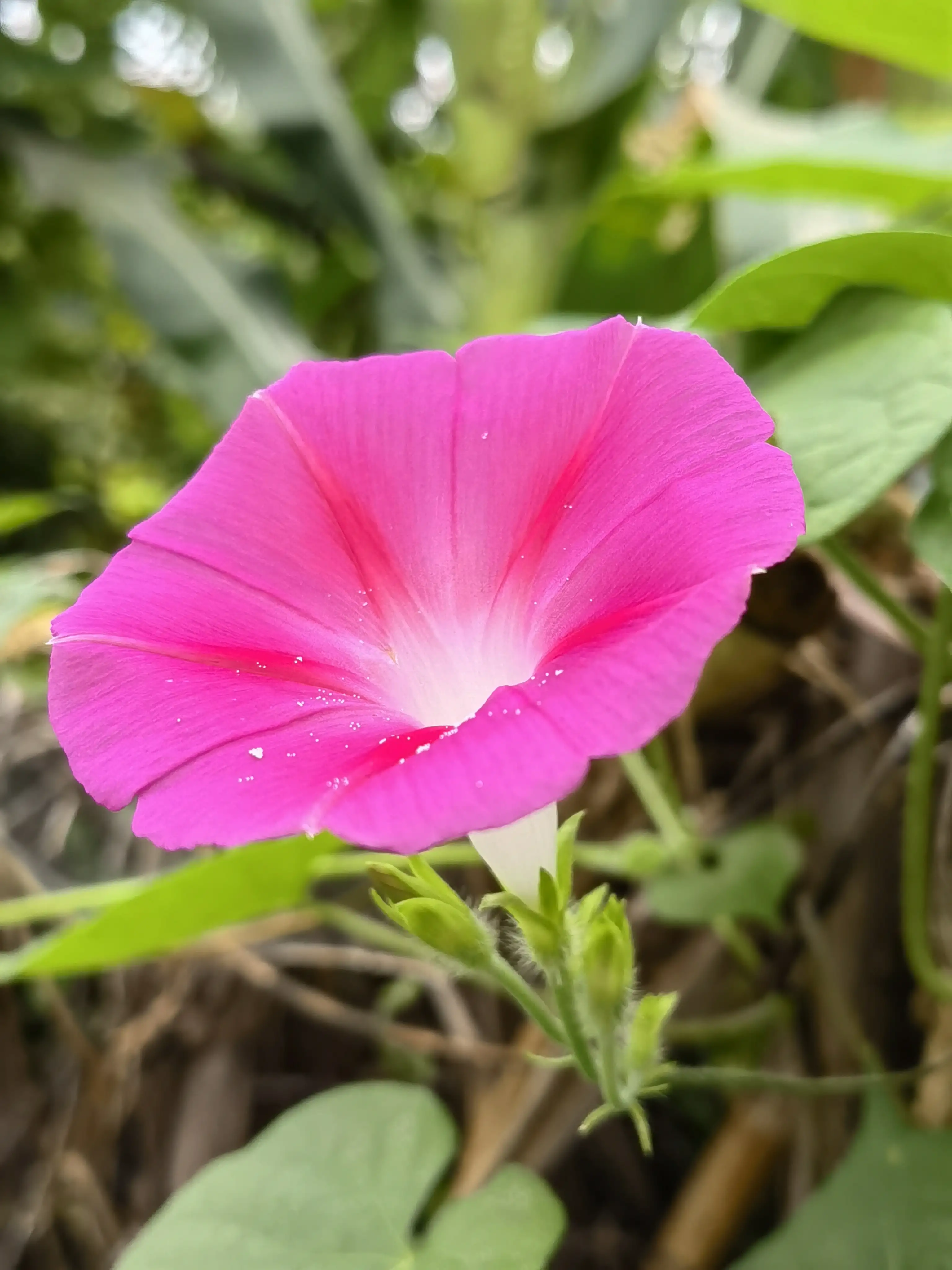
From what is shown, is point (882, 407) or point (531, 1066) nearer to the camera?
point (882, 407)

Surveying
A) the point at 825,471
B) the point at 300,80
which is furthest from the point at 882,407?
the point at 300,80

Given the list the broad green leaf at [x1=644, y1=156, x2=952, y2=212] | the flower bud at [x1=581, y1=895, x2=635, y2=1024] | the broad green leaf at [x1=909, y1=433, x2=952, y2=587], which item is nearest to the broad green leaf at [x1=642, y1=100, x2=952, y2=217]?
the broad green leaf at [x1=644, y1=156, x2=952, y2=212]

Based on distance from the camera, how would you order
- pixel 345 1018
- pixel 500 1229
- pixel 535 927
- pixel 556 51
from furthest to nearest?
1. pixel 556 51
2. pixel 345 1018
3. pixel 500 1229
4. pixel 535 927

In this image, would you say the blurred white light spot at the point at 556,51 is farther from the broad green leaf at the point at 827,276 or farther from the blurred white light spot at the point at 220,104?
the broad green leaf at the point at 827,276

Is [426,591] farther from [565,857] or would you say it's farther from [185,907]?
[185,907]

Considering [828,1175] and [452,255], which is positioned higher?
[452,255]

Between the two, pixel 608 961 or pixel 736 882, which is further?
pixel 736 882

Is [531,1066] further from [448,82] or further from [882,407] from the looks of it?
[448,82]

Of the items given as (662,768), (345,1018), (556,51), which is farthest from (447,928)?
(556,51)
